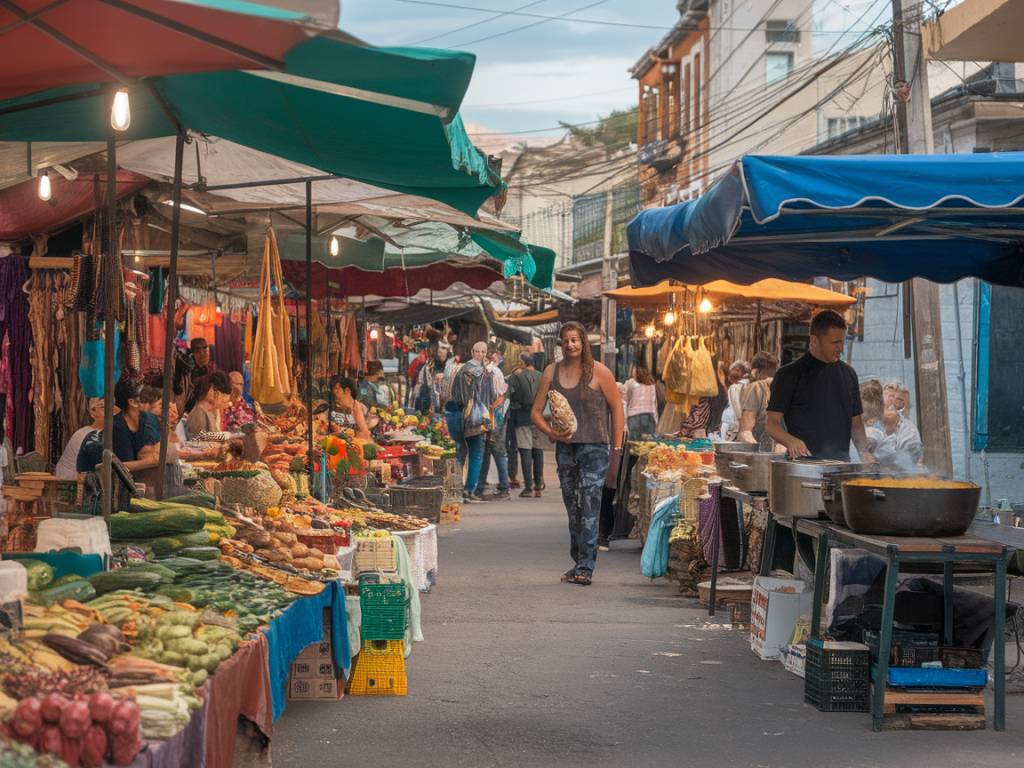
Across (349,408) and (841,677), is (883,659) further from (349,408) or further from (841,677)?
(349,408)

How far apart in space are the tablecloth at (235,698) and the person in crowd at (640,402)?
1691 centimetres

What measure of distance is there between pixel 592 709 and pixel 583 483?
176 inches

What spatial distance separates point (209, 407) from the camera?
15.0m

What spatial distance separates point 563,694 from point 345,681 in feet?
4.07

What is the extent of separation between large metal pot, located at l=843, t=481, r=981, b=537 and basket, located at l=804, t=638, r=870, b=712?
2.32 ft

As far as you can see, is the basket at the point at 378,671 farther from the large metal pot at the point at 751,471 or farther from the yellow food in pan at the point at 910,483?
the large metal pot at the point at 751,471

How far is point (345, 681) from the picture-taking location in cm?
765

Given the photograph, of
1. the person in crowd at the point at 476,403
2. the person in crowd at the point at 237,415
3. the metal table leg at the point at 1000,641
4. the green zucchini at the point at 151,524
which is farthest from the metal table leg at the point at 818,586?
the person in crowd at the point at 476,403

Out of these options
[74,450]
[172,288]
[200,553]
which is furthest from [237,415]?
[200,553]

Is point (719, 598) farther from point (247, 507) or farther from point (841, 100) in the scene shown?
point (841, 100)

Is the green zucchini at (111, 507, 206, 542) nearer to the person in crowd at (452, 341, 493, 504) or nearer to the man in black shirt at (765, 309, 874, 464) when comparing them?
the man in black shirt at (765, 309, 874, 464)

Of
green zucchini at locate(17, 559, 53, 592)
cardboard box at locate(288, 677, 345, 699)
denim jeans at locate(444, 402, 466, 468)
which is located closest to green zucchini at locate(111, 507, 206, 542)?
cardboard box at locate(288, 677, 345, 699)

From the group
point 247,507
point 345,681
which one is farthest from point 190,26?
point 247,507

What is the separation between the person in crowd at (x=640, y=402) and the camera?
2236 cm
